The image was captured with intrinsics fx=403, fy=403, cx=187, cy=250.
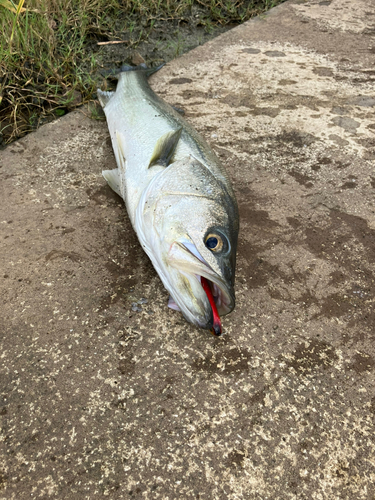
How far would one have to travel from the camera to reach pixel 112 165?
3.25 m

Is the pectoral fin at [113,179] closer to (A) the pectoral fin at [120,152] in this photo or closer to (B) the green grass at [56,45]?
(A) the pectoral fin at [120,152]

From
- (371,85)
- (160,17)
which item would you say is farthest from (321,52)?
(160,17)

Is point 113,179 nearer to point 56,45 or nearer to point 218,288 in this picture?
point 218,288

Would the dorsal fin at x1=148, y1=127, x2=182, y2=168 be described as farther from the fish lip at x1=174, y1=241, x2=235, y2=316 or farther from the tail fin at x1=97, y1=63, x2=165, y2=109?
the tail fin at x1=97, y1=63, x2=165, y2=109

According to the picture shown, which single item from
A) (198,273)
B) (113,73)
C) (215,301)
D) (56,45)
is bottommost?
(215,301)

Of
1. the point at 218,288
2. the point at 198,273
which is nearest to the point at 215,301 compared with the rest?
the point at 218,288

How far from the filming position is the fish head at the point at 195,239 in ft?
6.24

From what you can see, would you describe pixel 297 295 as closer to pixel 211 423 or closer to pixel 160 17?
pixel 211 423

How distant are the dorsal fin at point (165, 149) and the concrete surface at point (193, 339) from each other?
447 millimetres

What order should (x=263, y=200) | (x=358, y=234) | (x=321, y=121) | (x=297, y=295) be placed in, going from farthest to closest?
(x=321, y=121) → (x=263, y=200) → (x=358, y=234) → (x=297, y=295)

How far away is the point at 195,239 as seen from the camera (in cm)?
205

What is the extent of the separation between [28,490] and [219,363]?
3.08 ft

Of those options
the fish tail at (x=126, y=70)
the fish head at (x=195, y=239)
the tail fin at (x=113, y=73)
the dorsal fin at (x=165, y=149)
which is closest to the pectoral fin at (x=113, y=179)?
the dorsal fin at (x=165, y=149)

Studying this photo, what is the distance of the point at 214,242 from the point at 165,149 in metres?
0.92
